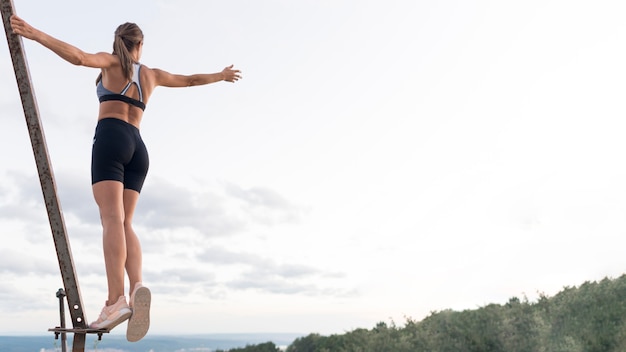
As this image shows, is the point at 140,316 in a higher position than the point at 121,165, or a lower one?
lower

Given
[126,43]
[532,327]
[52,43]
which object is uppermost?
[126,43]

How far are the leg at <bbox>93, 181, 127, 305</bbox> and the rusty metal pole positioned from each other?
0.80ft

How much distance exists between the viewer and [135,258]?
18.9ft

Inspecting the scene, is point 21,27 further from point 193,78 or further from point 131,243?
point 131,243

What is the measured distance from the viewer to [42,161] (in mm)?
5336

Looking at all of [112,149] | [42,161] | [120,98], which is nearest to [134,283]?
[112,149]

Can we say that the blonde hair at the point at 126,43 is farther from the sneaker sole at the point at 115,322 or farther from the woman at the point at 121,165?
the sneaker sole at the point at 115,322

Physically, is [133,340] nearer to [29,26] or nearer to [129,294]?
[129,294]

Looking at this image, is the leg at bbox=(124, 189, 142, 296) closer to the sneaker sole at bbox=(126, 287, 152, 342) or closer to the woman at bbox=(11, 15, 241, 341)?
the woman at bbox=(11, 15, 241, 341)

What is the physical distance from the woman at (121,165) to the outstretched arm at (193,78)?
13 centimetres

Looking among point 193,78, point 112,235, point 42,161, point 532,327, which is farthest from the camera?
point 532,327

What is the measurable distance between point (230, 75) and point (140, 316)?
83.5 inches

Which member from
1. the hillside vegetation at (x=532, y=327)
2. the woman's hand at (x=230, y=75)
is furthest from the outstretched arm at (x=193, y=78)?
the hillside vegetation at (x=532, y=327)

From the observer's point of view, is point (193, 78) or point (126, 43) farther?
point (193, 78)
